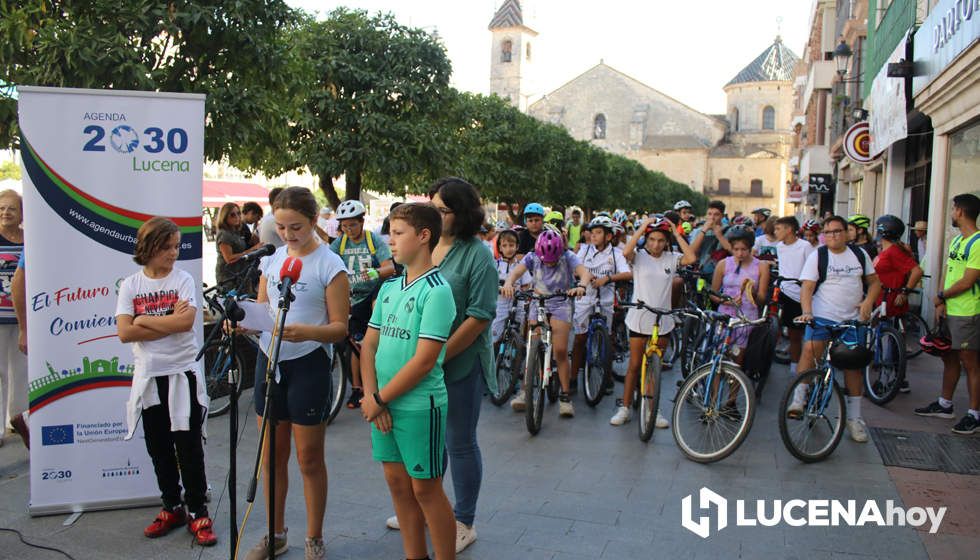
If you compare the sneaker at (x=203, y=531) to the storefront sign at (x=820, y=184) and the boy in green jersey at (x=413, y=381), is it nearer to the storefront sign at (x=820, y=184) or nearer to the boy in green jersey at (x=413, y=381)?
the boy in green jersey at (x=413, y=381)

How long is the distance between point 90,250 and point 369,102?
9643mm

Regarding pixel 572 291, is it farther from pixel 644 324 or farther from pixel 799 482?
pixel 799 482

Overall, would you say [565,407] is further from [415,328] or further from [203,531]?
[415,328]

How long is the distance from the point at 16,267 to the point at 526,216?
4.56m

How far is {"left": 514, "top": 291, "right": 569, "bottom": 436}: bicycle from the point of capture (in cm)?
672

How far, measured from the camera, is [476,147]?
96.3 feet

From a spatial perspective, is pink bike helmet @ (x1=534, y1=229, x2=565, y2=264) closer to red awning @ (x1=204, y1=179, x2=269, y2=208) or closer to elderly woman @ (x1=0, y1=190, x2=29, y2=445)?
elderly woman @ (x1=0, y1=190, x2=29, y2=445)

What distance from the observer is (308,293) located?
13.0 ft

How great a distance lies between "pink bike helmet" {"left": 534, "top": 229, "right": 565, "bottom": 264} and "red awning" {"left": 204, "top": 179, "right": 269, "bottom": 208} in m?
29.6

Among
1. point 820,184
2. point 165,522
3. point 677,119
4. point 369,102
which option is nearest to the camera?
point 165,522

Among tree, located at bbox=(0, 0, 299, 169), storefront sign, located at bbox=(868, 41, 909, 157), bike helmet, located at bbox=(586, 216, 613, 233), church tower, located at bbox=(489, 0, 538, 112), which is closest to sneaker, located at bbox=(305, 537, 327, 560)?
bike helmet, located at bbox=(586, 216, 613, 233)

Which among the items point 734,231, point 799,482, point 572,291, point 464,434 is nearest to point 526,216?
point 572,291

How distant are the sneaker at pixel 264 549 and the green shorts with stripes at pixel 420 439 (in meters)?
1.23

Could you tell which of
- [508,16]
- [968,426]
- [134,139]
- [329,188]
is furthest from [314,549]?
[508,16]
